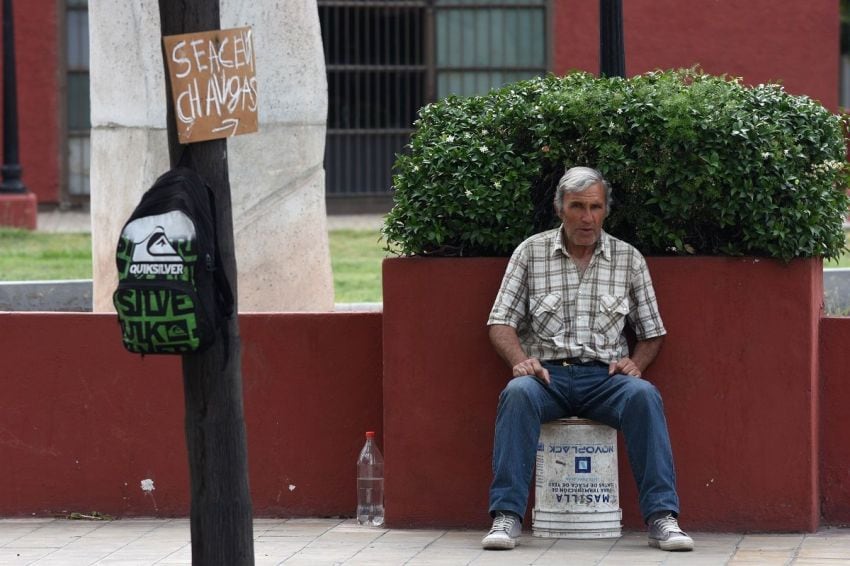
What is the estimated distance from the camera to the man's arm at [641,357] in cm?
646

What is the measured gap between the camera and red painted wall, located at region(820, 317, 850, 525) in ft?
22.2

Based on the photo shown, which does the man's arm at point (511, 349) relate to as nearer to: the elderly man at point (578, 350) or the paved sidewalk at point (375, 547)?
the elderly man at point (578, 350)

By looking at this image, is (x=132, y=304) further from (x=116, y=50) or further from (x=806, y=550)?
(x=116, y=50)

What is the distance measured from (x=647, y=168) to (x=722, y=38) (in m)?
14.0

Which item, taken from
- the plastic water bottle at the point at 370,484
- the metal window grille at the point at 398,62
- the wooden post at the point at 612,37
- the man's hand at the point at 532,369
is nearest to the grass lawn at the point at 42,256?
the metal window grille at the point at 398,62

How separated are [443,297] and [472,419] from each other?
19.9 inches

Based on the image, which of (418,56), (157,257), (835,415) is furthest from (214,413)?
(418,56)

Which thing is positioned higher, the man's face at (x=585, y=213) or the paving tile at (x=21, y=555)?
the man's face at (x=585, y=213)

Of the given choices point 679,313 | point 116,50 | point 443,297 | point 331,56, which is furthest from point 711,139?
point 331,56

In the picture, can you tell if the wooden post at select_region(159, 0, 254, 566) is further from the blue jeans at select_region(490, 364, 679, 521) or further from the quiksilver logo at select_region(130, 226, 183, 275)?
the blue jeans at select_region(490, 364, 679, 521)

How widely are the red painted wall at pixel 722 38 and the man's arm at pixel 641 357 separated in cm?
1359

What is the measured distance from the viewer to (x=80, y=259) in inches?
560

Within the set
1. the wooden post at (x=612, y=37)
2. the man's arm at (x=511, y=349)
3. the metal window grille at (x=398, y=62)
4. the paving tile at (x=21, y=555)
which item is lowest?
the paving tile at (x=21, y=555)

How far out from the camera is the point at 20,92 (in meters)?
19.2
